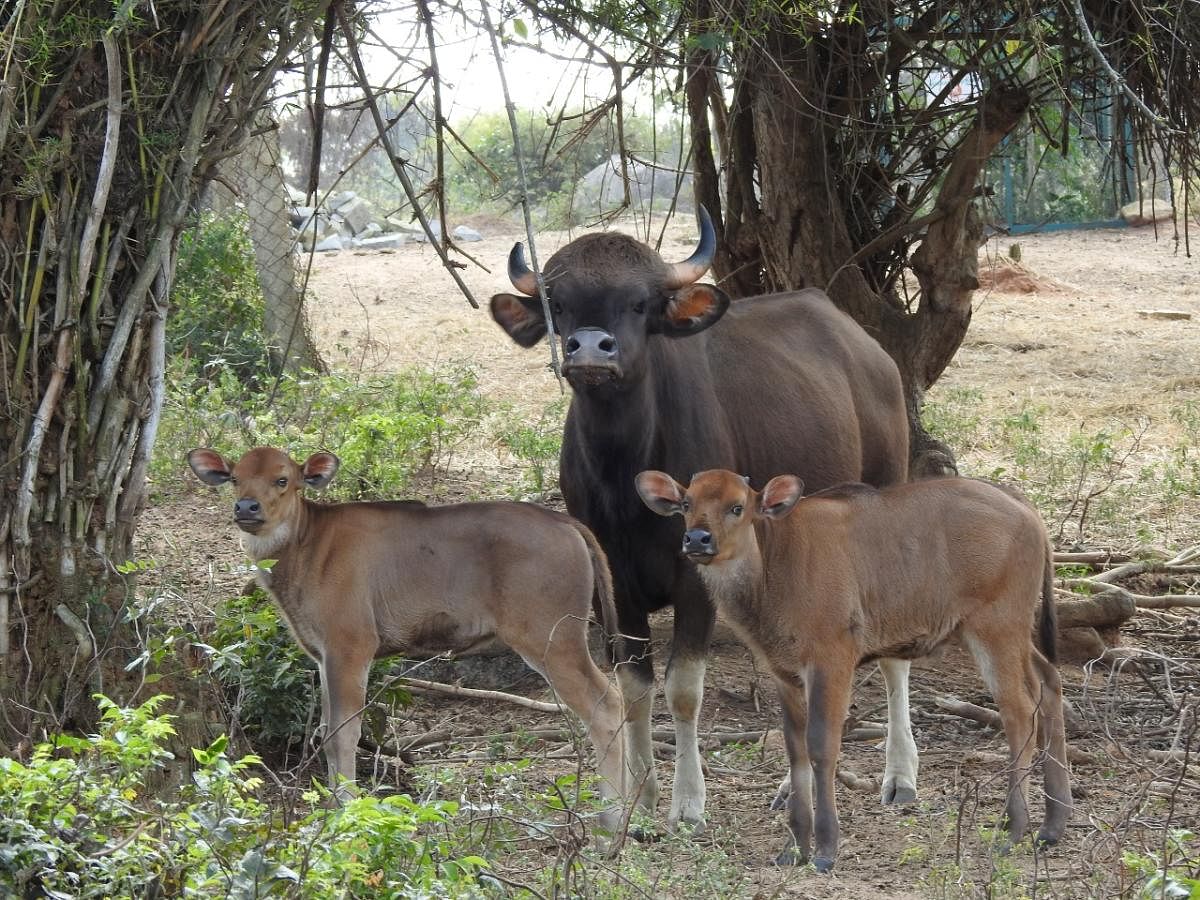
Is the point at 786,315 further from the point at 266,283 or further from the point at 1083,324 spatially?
the point at 1083,324

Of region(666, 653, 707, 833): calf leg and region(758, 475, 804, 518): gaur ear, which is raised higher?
region(758, 475, 804, 518): gaur ear

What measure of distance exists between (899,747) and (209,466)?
3.32 metres

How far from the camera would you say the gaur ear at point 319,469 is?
6.75 meters

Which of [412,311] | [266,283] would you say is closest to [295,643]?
[266,283]

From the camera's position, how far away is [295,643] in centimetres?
707

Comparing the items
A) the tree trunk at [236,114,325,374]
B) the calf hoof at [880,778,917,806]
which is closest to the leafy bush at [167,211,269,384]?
the tree trunk at [236,114,325,374]

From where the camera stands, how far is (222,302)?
49.2 ft

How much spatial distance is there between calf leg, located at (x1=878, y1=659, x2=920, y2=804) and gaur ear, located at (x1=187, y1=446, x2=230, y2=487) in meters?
3.06

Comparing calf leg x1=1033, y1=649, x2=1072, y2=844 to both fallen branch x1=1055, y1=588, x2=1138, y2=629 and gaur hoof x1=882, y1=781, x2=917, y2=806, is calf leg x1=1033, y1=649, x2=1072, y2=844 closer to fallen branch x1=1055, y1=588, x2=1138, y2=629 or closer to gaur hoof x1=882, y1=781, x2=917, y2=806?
gaur hoof x1=882, y1=781, x2=917, y2=806

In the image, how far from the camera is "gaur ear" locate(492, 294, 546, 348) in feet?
23.3

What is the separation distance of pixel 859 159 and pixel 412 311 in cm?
1022

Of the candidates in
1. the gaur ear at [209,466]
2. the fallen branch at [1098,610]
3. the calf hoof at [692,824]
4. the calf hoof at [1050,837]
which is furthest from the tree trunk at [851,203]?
the calf hoof at [1050,837]

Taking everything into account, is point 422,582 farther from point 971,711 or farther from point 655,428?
point 971,711

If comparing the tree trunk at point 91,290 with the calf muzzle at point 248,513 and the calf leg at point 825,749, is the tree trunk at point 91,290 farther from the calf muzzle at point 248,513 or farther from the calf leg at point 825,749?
the calf leg at point 825,749
